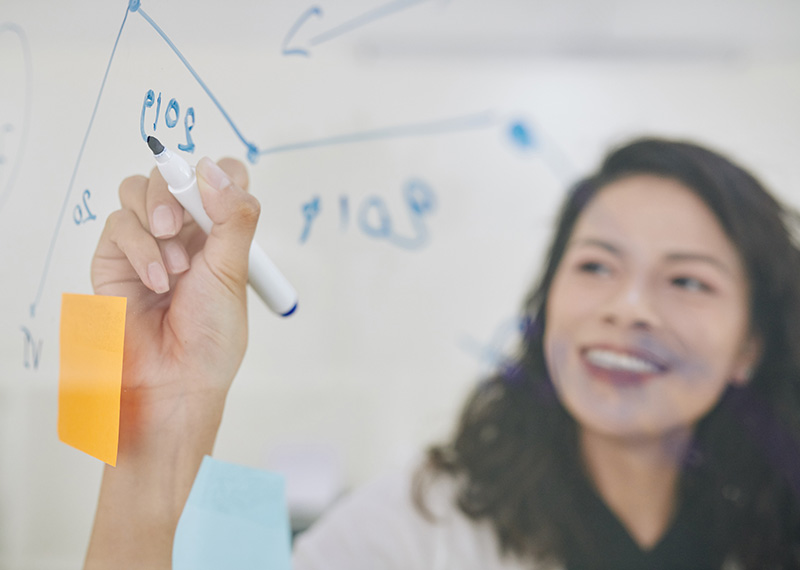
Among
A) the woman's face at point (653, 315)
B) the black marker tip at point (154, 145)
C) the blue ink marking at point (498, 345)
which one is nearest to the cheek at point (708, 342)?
the woman's face at point (653, 315)

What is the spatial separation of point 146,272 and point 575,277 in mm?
339

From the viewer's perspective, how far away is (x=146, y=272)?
221 millimetres

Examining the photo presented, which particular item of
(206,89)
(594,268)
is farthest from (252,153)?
(594,268)

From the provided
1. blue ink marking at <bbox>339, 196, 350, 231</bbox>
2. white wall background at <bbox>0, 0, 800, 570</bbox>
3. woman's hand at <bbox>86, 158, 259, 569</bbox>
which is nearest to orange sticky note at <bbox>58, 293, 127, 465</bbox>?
woman's hand at <bbox>86, 158, 259, 569</bbox>

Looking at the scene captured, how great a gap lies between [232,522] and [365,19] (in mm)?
332

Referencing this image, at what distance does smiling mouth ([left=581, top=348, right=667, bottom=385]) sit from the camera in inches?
17.0

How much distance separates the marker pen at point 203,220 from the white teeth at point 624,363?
0.87 feet

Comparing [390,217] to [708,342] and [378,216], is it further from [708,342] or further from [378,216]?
[708,342]

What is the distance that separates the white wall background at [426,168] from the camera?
394mm

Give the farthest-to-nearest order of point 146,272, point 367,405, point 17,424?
point 367,405, point 17,424, point 146,272

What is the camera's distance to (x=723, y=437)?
468 mm

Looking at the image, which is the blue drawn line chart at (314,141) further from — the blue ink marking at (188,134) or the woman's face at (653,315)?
the woman's face at (653,315)

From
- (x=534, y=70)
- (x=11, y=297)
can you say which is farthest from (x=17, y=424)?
(x=534, y=70)

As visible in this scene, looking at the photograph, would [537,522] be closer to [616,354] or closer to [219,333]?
[616,354]
